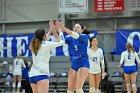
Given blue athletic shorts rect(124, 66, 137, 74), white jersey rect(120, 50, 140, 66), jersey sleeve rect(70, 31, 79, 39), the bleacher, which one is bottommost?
the bleacher

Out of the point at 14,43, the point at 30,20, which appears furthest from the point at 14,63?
the point at 30,20

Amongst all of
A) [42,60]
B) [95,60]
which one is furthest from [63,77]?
[42,60]

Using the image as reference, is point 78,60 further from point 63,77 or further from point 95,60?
point 63,77

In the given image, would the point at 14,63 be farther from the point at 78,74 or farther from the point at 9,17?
the point at 78,74

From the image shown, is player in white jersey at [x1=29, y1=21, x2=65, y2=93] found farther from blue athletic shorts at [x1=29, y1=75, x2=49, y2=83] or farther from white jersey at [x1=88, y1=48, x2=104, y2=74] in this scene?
white jersey at [x1=88, y1=48, x2=104, y2=74]

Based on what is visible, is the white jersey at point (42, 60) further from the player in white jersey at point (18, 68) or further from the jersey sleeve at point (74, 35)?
the player in white jersey at point (18, 68)

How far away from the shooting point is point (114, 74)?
16.3 m

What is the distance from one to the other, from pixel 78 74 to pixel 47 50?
67.3 inches

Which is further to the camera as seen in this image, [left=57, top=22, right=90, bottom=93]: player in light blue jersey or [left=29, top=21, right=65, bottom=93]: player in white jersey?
[left=57, top=22, right=90, bottom=93]: player in light blue jersey

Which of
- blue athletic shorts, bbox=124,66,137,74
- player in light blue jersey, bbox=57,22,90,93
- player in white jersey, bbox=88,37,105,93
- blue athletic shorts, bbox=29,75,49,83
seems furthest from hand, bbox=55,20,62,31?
blue athletic shorts, bbox=124,66,137,74

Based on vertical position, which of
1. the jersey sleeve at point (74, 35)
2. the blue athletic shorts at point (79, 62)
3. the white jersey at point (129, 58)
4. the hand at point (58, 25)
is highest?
the hand at point (58, 25)

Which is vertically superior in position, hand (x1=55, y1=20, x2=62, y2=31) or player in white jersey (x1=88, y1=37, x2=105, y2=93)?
hand (x1=55, y1=20, x2=62, y2=31)

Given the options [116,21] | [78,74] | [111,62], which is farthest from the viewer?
[116,21]

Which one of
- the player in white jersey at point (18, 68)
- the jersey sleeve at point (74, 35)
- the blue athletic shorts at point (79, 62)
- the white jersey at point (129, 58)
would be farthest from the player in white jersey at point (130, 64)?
the player in white jersey at point (18, 68)
